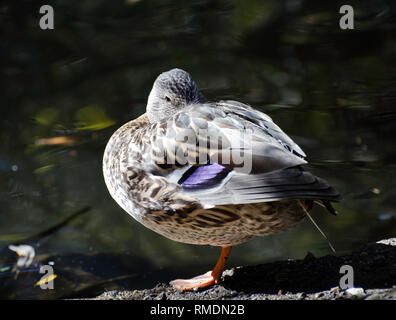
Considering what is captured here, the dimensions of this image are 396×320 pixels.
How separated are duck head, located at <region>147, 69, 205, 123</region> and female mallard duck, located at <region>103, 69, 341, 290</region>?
3.7 inches

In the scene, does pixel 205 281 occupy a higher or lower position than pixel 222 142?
lower

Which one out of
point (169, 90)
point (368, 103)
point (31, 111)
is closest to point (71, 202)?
point (31, 111)

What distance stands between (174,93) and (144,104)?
3598 mm

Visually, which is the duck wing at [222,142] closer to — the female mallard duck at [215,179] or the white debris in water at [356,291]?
the female mallard duck at [215,179]

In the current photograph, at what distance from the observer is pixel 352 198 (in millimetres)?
6312

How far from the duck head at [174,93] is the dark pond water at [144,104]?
191cm

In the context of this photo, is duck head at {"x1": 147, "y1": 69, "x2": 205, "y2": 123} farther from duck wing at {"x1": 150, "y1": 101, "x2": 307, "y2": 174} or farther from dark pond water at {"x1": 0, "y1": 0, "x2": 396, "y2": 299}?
dark pond water at {"x1": 0, "y1": 0, "x2": 396, "y2": 299}

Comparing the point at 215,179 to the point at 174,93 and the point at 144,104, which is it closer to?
the point at 174,93

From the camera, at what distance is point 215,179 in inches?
136

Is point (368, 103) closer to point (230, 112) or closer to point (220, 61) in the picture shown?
point (220, 61)

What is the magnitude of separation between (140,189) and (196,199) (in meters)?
0.44

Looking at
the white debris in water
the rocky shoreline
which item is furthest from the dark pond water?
the white debris in water

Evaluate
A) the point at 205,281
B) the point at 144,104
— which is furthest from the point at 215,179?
the point at 144,104
